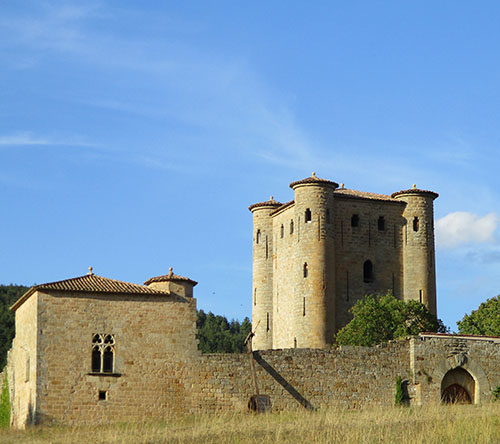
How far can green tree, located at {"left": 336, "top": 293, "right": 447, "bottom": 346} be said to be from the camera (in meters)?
46.6

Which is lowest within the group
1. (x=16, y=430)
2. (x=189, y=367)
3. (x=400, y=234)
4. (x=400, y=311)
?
(x=16, y=430)

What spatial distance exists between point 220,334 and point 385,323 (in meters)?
49.9

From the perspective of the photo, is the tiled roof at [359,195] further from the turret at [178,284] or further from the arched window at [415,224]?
the turret at [178,284]

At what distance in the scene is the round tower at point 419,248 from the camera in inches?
2117

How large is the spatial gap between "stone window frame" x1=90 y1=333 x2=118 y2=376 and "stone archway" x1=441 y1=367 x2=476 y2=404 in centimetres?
1314

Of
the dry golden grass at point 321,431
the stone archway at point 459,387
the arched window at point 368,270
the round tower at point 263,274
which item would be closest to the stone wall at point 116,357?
the dry golden grass at point 321,431

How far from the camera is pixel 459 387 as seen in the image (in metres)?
37.8

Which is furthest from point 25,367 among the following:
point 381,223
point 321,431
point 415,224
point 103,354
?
point 415,224

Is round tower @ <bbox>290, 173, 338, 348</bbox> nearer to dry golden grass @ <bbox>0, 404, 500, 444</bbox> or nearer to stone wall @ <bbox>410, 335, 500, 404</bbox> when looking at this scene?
stone wall @ <bbox>410, 335, 500, 404</bbox>

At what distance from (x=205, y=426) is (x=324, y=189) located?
2712cm

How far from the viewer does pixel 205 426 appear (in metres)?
26.7

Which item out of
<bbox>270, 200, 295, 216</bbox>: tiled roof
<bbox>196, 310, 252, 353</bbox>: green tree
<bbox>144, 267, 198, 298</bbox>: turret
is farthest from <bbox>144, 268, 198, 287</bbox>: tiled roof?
<bbox>196, 310, 252, 353</bbox>: green tree

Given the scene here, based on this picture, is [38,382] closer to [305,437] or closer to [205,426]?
[205,426]

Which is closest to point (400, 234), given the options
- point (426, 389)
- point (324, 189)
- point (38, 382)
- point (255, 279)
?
point (324, 189)
